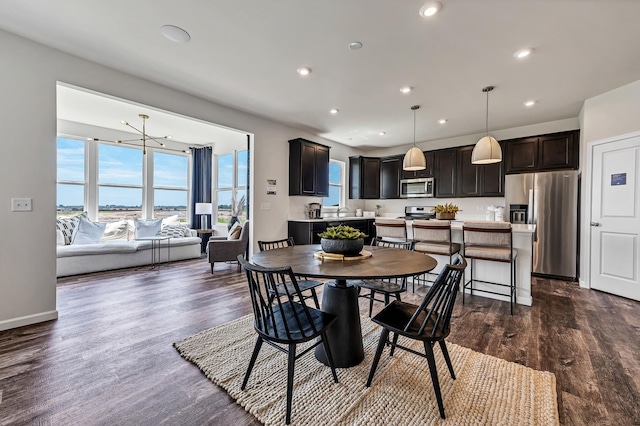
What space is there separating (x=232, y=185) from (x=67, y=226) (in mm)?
3152

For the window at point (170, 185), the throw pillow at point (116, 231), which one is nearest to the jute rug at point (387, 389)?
the throw pillow at point (116, 231)

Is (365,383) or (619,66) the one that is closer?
(365,383)

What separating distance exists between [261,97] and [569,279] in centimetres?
555

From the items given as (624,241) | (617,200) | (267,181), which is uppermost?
(267,181)

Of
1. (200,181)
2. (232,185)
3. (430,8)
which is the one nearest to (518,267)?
(430,8)

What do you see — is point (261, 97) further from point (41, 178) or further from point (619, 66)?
point (619, 66)

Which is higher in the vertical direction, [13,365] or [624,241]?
[624,241]

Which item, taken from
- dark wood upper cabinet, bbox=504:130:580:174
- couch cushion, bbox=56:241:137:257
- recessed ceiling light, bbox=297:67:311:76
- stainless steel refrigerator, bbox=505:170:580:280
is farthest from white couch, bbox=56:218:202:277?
dark wood upper cabinet, bbox=504:130:580:174

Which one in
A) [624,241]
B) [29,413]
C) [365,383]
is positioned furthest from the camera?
[624,241]

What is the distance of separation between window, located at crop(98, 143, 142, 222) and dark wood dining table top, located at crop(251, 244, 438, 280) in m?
5.58

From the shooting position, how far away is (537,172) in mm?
4762

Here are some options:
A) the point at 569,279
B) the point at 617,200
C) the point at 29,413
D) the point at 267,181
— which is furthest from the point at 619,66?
the point at 29,413

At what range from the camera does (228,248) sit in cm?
481

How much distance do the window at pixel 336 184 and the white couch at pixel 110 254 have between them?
10.9ft
